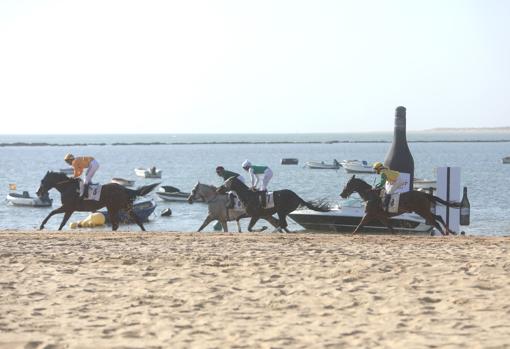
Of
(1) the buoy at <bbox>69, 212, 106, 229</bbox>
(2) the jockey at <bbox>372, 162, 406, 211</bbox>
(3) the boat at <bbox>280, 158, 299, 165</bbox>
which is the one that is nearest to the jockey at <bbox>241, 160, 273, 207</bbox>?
(2) the jockey at <bbox>372, 162, 406, 211</bbox>

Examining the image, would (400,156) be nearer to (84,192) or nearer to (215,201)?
(215,201)

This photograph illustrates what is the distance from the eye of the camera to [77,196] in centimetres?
2312

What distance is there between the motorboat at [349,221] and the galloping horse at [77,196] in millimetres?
8314

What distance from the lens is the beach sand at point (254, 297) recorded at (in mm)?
8906

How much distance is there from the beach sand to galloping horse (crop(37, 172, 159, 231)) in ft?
21.5

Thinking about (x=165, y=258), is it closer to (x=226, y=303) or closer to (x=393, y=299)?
(x=226, y=303)

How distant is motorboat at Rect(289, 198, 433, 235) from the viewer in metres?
28.3

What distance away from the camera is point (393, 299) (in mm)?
10812

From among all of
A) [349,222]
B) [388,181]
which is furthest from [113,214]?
[349,222]

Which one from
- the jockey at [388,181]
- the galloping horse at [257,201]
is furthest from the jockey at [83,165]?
the jockey at [388,181]

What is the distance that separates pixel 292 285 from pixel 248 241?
22.3ft

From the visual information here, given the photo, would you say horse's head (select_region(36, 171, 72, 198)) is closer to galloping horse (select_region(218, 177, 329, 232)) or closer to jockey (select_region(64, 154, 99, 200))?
jockey (select_region(64, 154, 99, 200))

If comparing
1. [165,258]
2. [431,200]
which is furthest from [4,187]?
[165,258]

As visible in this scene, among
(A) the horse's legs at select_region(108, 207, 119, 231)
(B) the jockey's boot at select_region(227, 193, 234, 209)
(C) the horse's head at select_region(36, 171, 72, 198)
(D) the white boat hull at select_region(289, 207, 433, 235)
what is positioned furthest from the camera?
(D) the white boat hull at select_region(289, 207, 433, 235)
